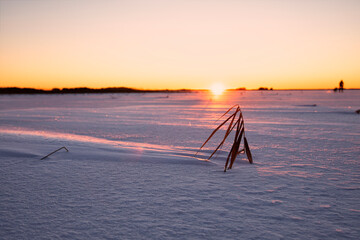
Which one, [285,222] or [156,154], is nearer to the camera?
[285,222]

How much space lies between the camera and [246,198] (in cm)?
237

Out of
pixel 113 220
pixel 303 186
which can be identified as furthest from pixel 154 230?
pixel 303 186

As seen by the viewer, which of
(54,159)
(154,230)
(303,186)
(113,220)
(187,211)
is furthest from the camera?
(54,159)

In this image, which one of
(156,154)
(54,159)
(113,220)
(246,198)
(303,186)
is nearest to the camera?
(113,220)

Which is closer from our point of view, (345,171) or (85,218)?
(85,218)

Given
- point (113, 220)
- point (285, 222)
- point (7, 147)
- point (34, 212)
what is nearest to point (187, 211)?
point (113, 220)

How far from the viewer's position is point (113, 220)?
6.41 feet

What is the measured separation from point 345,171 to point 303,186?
932mm

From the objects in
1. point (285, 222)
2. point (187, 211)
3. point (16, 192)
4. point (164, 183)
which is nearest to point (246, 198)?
point (285, 222)

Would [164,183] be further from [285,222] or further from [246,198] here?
[285,222]

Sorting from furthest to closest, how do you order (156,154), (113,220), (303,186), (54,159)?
(156,154) → (54,159) → (303,186) → (113,220)

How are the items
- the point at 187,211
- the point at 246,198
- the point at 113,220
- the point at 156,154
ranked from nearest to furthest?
the point at 113,220, the point at 187,211, the point at 246,198, the point at 156,154

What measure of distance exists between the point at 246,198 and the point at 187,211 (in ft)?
2.07

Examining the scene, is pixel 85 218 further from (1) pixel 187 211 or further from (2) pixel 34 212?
(1) pixel 187 211
